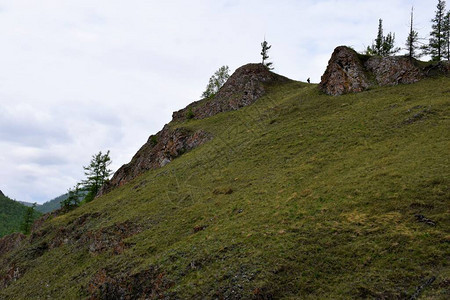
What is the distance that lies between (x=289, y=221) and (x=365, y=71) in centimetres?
4834

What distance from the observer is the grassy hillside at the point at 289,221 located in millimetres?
17656

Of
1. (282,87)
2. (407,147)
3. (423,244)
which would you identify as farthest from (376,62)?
(423,244)

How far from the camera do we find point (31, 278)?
36188 mm

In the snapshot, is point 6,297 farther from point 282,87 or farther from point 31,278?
point 282,87

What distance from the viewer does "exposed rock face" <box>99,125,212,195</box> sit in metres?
64.0

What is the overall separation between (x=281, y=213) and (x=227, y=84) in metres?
64.1

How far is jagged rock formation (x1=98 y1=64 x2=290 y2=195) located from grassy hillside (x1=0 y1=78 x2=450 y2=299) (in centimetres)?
1179

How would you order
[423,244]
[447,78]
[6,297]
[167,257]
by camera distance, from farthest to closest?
[447,78] → [6,297] → [167,257] → [423,244]

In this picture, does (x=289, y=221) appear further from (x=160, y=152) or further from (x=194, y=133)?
(x=160, y=152)

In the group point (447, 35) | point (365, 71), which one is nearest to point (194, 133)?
point (365, 71)

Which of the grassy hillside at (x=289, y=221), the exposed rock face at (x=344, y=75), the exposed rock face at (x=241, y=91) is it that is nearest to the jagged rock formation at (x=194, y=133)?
the exposed rock face at (x=241, y=91)

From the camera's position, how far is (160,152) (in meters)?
69.1

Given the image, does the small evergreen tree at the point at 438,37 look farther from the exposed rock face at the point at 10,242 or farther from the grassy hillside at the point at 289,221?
the exposed rock face at the point at 10,242

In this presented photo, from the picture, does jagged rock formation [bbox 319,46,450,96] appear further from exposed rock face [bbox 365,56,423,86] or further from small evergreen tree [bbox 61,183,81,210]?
small evergreen tree [bbox 61,183,81,210]
